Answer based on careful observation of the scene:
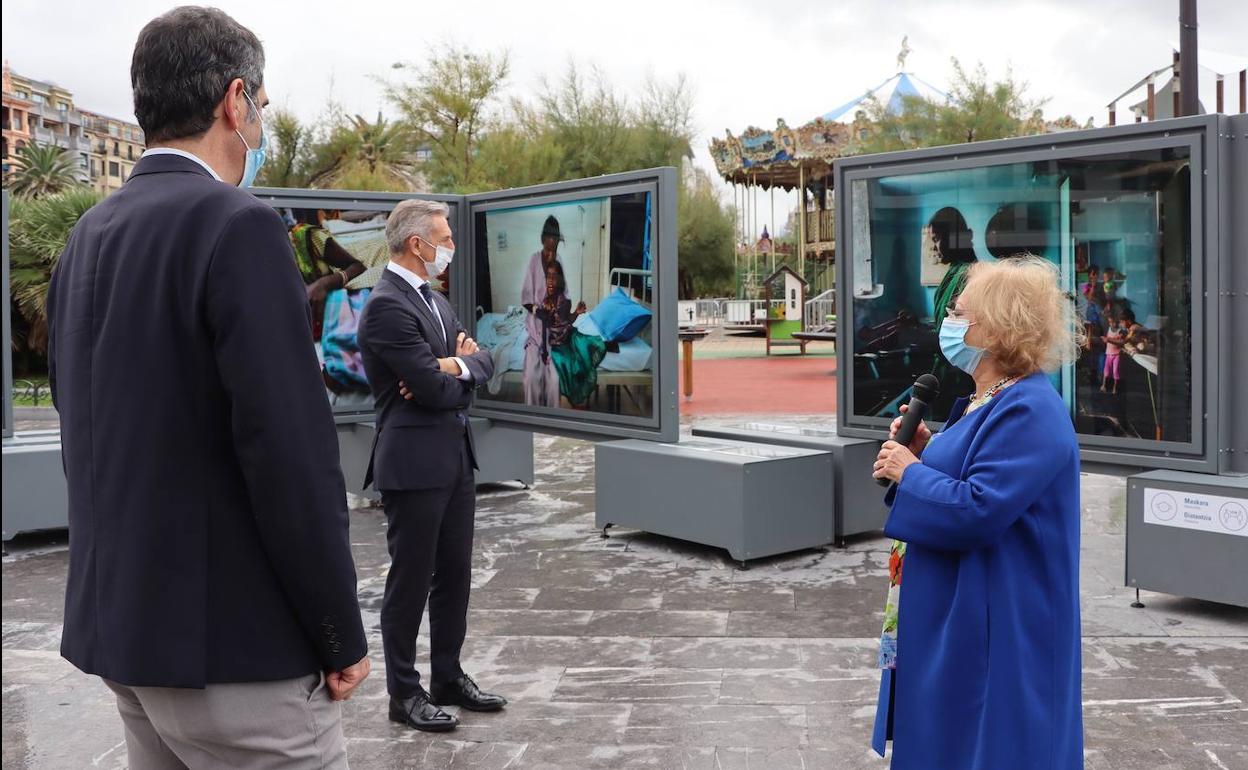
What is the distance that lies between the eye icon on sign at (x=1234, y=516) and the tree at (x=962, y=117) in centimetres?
3012

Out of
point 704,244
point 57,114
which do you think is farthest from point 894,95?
point 57,114

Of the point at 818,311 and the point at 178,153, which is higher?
the point at 818,311

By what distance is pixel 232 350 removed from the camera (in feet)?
6.23

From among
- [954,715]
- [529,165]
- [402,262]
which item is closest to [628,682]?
[402,262]

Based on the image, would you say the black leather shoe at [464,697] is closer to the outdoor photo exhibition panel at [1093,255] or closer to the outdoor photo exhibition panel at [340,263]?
the outdoor photo exhibition panel at [1093,255]

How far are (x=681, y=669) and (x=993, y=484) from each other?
9.42ft

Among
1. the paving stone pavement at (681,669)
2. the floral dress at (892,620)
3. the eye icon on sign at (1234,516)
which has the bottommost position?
the paving stone pavement at (681,669)

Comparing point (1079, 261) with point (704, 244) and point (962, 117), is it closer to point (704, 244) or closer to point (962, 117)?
point (962, 117)

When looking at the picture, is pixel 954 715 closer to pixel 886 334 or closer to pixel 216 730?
pixel 216 730

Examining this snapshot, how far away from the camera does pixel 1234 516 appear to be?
5797mm

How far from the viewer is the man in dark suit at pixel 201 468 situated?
1923mm

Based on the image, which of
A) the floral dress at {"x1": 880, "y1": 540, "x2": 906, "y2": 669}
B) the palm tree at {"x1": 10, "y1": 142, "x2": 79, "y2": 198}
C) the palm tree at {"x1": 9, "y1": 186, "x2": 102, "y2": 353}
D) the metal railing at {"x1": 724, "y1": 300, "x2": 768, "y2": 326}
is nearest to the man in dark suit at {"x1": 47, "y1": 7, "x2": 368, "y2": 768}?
the floral dress at {"x1": 880, "y1": 540, "x2": 906, "y2": 669}

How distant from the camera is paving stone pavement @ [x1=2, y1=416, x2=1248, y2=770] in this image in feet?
14.0

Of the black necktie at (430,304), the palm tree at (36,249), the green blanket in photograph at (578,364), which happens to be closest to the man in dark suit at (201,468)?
the black necktie at (430,304)
